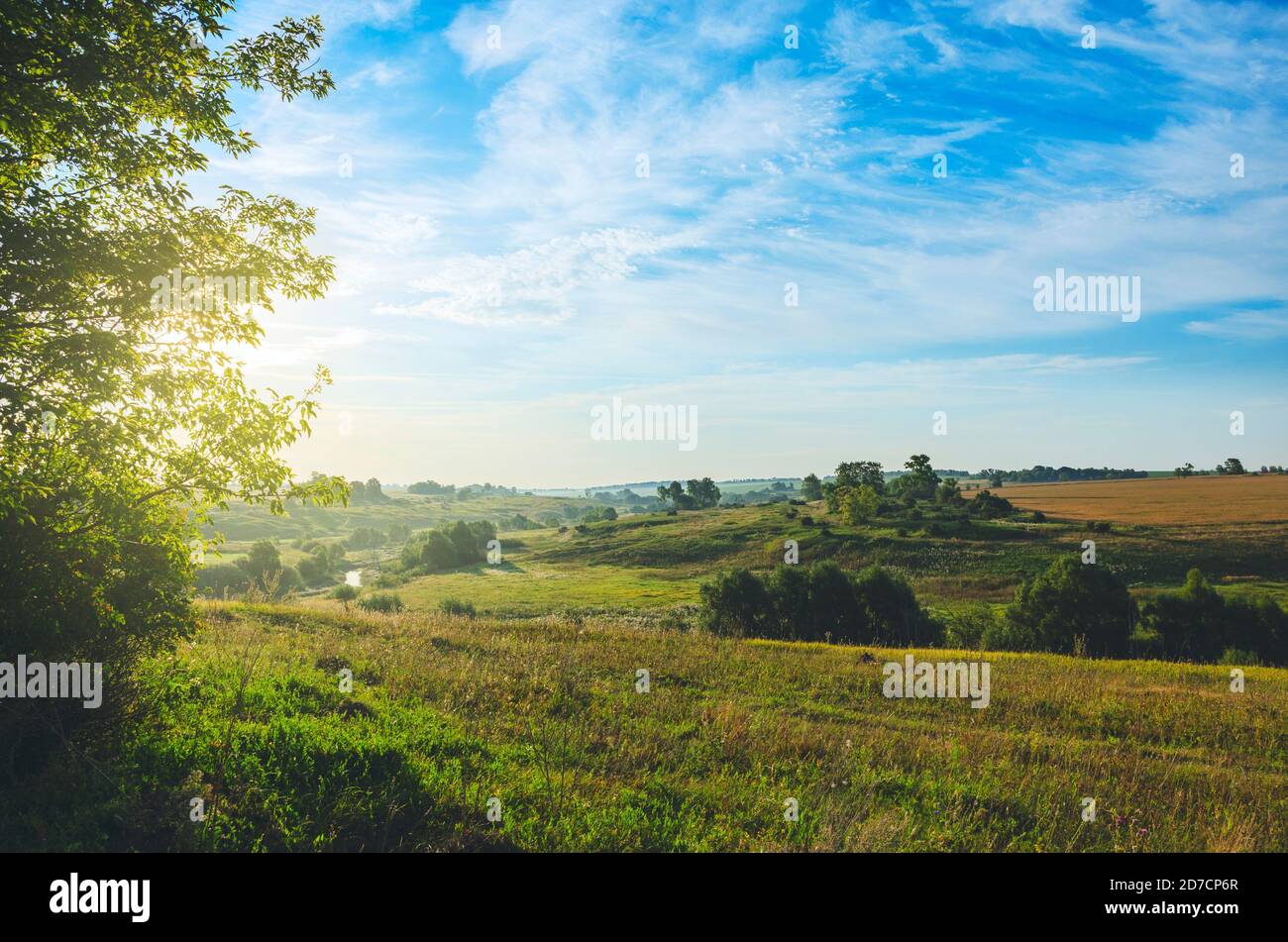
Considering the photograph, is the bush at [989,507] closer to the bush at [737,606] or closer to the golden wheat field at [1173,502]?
the golden wheat field at [1173,502]

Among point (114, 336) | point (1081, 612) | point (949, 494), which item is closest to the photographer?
point (114, 336)

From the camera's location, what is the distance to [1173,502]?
413 ft

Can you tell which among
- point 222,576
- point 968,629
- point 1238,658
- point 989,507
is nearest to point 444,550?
point 222,576

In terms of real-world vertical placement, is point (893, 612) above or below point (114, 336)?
below

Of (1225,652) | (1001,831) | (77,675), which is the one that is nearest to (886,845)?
(1001,831)

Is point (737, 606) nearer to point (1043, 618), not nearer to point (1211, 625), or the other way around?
point (1043, 618)

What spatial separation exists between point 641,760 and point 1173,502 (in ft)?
517

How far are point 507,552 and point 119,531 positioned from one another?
12625cm

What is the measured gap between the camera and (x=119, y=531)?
8352 mm

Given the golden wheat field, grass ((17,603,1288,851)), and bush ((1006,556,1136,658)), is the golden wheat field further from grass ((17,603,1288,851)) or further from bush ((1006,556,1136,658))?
grass ((17,603,1288,851))

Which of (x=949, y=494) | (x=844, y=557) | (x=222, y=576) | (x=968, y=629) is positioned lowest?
(x=222, y=576)

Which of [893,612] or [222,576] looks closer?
[893,612]

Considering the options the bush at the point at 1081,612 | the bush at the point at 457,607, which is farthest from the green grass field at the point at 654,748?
the bush at the point at 457,607

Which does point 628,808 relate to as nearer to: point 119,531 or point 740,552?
point 119,531
